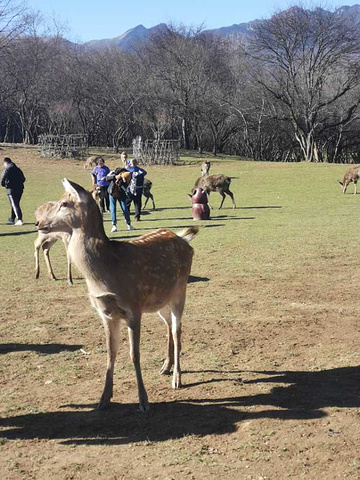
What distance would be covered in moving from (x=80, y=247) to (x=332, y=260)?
8024mm

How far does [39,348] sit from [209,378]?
2358mm

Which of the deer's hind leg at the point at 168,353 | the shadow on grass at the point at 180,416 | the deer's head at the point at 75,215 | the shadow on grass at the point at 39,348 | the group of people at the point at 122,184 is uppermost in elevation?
the deer's head at the point at 75,215

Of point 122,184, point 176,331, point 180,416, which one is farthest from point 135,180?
point 180,416

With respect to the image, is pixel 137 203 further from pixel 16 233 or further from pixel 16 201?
pixel 16 201

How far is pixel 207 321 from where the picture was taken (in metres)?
9.02

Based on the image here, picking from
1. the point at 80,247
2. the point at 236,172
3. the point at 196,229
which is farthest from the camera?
the point at 236,172

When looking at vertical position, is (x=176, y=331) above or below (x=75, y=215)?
below

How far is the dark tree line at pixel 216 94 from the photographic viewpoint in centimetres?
5016

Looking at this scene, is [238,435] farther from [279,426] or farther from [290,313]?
[290,313]

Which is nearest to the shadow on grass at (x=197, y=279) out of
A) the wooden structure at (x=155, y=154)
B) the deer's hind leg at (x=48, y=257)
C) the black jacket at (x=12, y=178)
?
the deer's hind leg at (x=48, y=257)

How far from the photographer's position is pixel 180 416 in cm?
600

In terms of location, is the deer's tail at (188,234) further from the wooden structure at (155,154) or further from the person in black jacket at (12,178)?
the wooden structure at (155,154)

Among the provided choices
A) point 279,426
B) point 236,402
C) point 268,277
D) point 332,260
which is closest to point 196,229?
point 236,402

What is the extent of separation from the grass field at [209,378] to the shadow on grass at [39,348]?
25 mm
